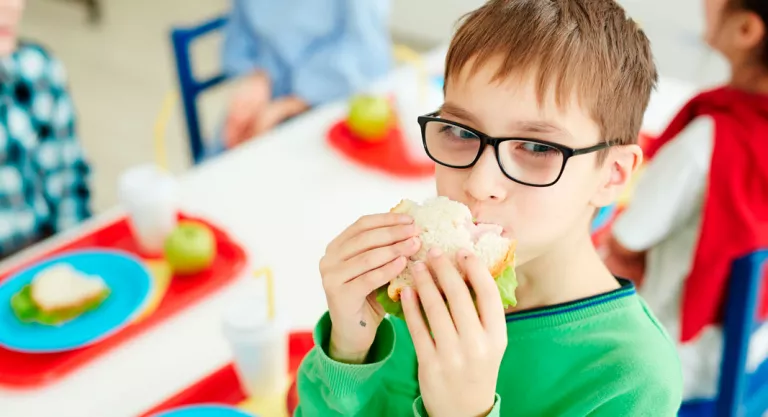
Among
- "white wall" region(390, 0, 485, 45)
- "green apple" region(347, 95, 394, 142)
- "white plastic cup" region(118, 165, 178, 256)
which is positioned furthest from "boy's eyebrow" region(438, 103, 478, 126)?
"white wall" region(390, 0, 485, 45)

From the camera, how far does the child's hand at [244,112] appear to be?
221cm

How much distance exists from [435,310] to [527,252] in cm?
17

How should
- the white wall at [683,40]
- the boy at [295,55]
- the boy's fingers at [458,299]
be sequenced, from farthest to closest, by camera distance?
the white wall at [683,40] → the boy at [295,55] → the boy's fingers at [458,299]

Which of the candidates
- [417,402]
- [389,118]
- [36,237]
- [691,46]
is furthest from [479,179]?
[691,46]

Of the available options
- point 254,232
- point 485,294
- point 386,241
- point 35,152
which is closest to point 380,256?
point 386,241

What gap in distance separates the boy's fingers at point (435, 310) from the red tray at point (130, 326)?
695 mm

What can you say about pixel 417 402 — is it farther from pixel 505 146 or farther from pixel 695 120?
pixel 695 120

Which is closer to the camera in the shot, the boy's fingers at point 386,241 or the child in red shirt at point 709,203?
the boy's fingers at point 386,241

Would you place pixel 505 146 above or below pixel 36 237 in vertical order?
above

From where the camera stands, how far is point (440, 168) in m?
0.83

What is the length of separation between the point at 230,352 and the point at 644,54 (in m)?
0.77

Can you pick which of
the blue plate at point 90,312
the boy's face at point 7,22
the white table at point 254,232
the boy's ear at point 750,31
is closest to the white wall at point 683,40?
the white table at point 254,232

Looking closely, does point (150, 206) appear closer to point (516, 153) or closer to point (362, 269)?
point (362, 269)

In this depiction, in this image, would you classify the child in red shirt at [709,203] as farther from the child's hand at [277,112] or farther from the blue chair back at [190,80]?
the blue chair back at [190,80]
